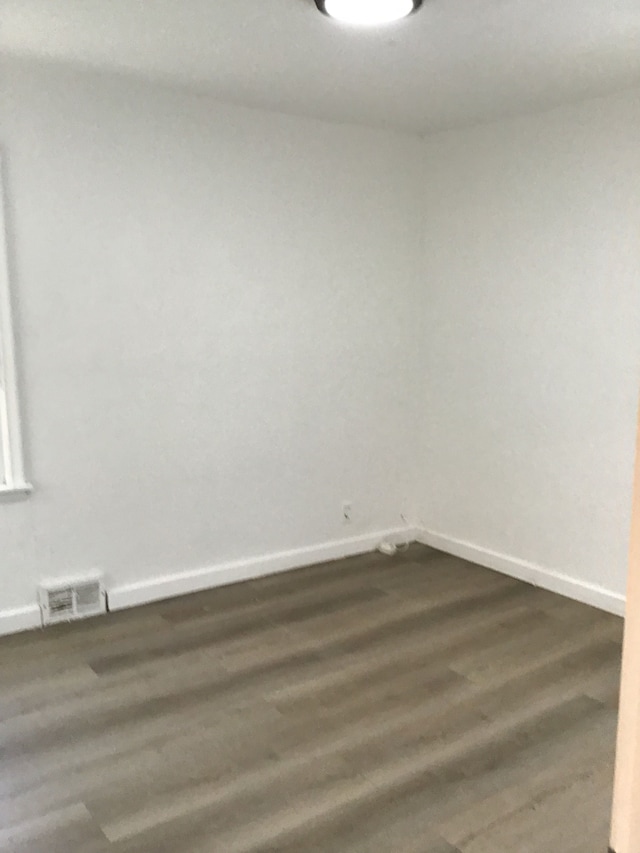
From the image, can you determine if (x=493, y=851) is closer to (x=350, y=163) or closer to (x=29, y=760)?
(x=29, y=760)

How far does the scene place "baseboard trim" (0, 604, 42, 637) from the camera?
3346mm

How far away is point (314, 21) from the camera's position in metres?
2.54

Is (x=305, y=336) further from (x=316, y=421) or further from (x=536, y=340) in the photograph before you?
(x=536, y=340)

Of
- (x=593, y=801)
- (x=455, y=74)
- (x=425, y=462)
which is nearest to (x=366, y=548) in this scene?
(x=425, y=462)

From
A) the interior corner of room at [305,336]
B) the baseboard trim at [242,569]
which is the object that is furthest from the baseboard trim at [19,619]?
the baseboard trim at [242,569]

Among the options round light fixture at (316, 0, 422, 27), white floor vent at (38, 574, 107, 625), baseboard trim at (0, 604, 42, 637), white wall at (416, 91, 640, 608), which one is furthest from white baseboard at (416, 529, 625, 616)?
round light fixture at (316, 0, 422, 27)

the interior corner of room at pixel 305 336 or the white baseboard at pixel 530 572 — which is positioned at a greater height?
the interior corner of room at pixel 305 336

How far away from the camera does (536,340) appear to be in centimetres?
385

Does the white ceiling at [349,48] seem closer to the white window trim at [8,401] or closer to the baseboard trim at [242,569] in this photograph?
the white window trim at [8,401]

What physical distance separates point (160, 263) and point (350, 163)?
125 cm

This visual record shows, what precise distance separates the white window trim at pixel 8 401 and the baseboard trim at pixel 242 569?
728 millimetres

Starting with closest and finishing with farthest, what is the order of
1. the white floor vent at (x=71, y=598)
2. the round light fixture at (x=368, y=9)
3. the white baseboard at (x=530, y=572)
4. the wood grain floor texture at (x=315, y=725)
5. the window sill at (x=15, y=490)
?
1. the wood grain floor texture at (x=315, y=725)
2. the round light fixture at (x=368, y=9)
3. the window sill at (x=15, y=490)
4. the white floor vent at (x=71, y=598)
5. the white baseboard at (x=530, y=572)

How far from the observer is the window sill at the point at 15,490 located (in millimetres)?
3260

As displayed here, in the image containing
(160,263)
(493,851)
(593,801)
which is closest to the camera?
(493,851)
